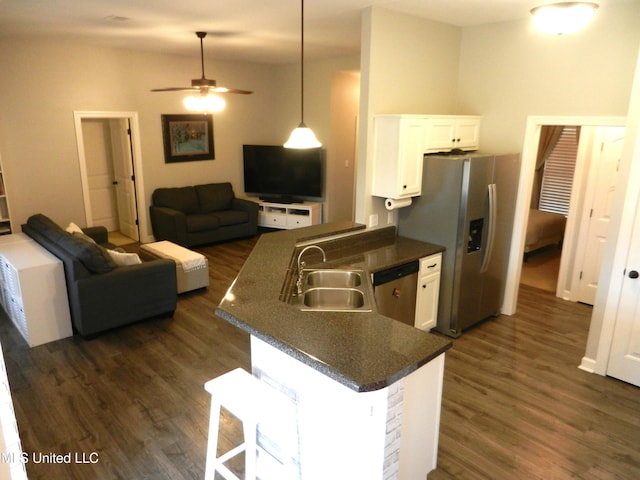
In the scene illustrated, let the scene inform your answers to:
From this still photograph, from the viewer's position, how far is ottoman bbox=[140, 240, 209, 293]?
4.91 metres

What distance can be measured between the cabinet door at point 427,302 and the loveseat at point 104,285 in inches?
93.7

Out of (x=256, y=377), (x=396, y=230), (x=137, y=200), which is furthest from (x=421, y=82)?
(x=137, y=200)

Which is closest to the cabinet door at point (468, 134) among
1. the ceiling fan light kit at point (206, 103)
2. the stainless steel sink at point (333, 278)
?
the stainless steel sink at point (333, 278)

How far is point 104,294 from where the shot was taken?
12.9ft

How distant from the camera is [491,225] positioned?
404cm

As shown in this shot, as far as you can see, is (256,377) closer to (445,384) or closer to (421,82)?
(445,384)

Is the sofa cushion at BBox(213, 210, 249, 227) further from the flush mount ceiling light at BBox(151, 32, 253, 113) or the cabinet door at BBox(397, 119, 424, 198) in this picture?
the cabinet door at BBox(397, 119, 424, 198)

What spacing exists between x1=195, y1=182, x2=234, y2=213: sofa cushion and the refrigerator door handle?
4.64 meters

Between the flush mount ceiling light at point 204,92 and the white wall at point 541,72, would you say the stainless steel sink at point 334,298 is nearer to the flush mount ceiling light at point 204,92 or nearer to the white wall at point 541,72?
the white wall at point 541,72

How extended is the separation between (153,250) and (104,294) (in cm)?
139

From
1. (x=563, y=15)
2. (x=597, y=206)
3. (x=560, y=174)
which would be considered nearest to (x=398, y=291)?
(x=563, y=15)

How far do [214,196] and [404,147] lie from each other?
4.39 meters

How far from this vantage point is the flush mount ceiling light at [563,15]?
256cm

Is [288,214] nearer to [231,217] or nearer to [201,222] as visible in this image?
[231,217]
